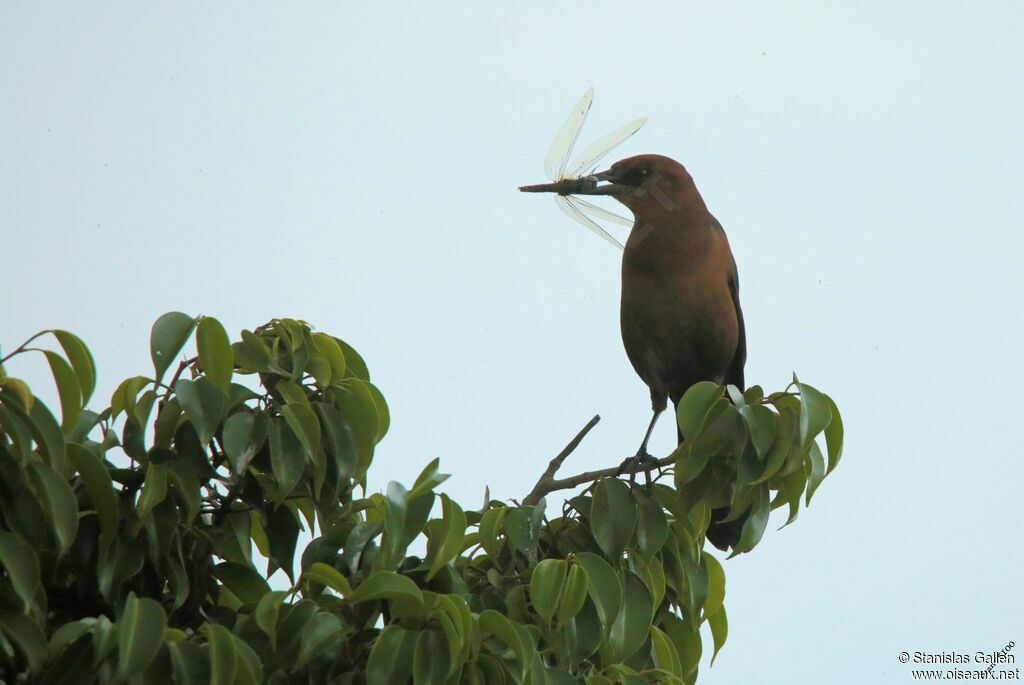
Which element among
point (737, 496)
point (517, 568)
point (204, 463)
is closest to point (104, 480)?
point (204, 463)

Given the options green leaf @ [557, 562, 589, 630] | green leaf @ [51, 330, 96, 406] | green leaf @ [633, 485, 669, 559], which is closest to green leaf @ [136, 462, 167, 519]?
green leaf @ [51, 330, 96, 406]

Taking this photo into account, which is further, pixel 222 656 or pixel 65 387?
pixel 65 387

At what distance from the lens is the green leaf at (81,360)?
2027 mm

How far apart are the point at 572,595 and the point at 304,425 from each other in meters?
0.59

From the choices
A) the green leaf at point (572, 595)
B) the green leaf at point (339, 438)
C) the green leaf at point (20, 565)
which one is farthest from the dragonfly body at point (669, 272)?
the green leaf at point (20, 565)

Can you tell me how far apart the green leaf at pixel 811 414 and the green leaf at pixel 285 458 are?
3.14 feet

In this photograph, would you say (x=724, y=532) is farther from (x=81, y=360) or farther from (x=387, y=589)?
(x=81, y=360)

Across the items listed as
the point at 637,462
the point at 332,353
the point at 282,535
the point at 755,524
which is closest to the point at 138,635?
the point at 282,535

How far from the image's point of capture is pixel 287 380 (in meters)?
2.21

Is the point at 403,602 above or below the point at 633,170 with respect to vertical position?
below

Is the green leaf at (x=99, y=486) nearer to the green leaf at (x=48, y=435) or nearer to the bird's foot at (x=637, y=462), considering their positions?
the green leaf at (x=48, y=435)

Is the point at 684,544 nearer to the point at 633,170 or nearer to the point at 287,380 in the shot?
the point at 287,380

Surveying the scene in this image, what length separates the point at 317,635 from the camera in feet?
6.17

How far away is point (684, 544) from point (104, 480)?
4.07ft
